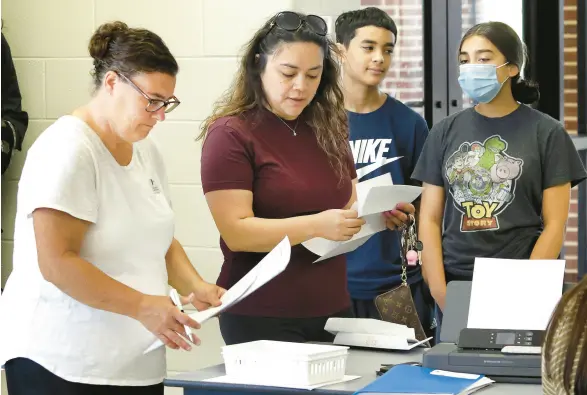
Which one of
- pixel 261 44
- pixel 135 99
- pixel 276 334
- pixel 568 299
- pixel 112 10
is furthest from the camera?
pixel 112 10

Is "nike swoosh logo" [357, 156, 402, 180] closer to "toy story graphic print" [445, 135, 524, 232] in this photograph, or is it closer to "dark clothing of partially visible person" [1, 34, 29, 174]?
"toy story graphic print" [445, 135, 524, 232]

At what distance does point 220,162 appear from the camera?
2453 mm

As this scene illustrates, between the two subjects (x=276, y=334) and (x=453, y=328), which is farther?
(x=276, y=334)

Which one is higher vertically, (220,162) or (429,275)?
(220,162)

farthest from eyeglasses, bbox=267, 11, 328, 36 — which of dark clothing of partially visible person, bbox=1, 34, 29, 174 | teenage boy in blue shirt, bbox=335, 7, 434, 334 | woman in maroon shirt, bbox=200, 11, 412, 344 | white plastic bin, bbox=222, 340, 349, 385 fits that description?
dark clothing of partially visible person, bbox=1, 34, 29, 174

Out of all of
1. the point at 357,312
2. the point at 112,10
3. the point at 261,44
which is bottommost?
the point at 357,312

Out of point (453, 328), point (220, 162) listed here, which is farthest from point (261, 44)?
point (453, 328)

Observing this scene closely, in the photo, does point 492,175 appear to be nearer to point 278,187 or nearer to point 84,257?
point 278,187

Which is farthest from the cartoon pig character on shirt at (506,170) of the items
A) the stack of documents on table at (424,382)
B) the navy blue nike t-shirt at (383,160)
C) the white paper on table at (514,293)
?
the stack of documents on table at (424,382)

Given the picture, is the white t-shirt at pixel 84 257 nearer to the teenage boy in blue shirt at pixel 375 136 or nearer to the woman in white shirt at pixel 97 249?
the woman in white shirt at pixel 97 249

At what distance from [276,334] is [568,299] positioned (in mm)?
1420

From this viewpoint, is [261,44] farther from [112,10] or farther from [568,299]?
[568,299]

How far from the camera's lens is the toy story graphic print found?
2963 millimetres

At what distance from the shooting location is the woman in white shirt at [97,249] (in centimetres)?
196
